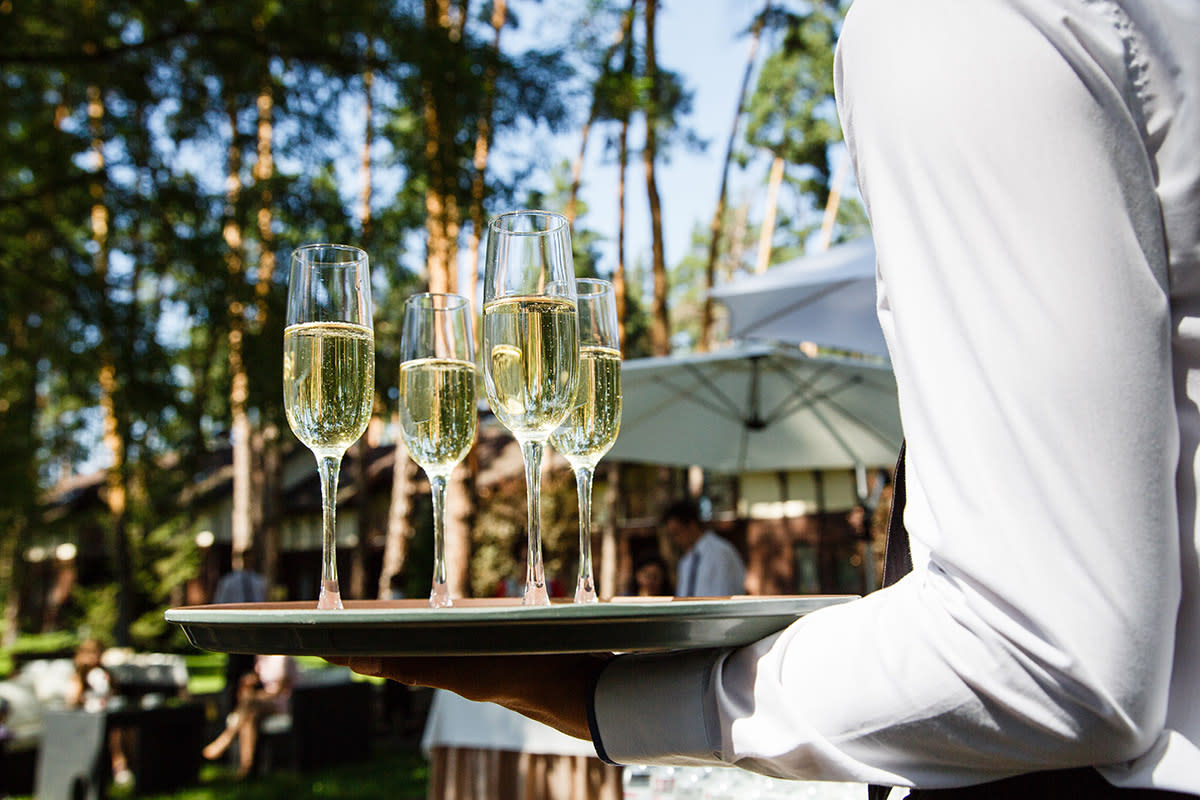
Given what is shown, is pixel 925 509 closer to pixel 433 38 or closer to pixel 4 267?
pixel 433 38

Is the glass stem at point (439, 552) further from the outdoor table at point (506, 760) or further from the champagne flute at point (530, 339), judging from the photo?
the outdoor table at point (506, 760)

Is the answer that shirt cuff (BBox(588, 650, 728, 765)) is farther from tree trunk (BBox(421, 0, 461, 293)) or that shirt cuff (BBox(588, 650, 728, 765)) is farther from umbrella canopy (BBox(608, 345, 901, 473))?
tree trunk (BBox(421, 0, 461, 293))

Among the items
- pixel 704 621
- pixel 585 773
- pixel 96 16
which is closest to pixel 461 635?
pixel 704 621

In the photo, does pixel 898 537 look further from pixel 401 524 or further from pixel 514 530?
pixel 514 530

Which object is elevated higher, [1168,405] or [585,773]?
[1168,405]

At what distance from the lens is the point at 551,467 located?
25.2 metres

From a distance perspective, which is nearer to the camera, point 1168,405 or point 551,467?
point 1168,405

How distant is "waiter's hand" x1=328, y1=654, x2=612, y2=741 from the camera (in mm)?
1020

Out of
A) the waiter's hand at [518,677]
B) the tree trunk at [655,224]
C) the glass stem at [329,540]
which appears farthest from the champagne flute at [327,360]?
the tree trunk at [655,224]

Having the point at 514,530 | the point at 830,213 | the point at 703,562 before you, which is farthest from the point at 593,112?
the point at 830,213

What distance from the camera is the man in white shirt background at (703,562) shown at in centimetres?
793

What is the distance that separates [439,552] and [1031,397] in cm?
99

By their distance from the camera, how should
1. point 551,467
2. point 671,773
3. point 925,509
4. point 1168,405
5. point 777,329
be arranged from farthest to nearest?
point 551,467 < point 777,329 < point 671,773 < point 925,509 < point 1168,405

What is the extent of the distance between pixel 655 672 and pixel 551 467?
79.7ft
